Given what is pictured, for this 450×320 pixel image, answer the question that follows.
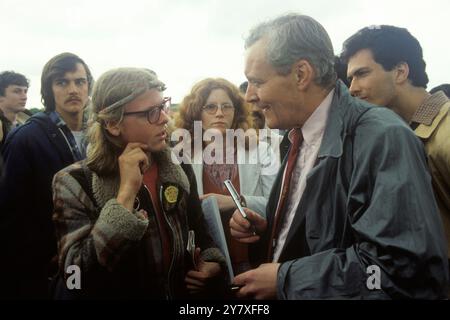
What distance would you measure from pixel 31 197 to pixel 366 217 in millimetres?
1028

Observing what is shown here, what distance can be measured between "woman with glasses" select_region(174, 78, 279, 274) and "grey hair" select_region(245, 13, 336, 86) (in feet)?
1.15

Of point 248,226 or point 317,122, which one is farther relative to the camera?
point 248,226

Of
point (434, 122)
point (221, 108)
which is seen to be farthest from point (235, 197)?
point (434, 122)

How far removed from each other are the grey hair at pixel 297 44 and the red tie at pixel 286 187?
20 centimetres

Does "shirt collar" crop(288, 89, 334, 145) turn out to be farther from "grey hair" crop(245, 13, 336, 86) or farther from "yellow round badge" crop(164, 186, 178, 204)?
"yellow round badge" crop(164, 186, 178, 204)

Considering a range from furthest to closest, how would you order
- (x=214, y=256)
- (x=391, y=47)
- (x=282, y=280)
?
(x=391, y=47)
(x=214, y=256)
(x=282, y=280)

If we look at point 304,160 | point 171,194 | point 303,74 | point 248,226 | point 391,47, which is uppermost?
point 391,47

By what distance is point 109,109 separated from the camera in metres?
1.37

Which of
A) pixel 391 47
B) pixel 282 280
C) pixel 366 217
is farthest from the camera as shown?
pixel 391 47

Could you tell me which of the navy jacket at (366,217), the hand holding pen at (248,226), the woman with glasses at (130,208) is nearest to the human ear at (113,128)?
the woman with glasses at (130,208)

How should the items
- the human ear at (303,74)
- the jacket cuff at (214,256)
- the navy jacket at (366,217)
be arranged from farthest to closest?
the jacket cuff at (214,256) < the human ear at (303,74) < the navy jacket at (366,217)

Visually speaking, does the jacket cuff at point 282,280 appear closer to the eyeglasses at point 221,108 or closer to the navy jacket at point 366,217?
the navy jacket at point 366,217

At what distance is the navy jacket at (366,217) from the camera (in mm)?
986

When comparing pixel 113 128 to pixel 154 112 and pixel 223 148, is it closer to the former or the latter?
pixel 154 112
